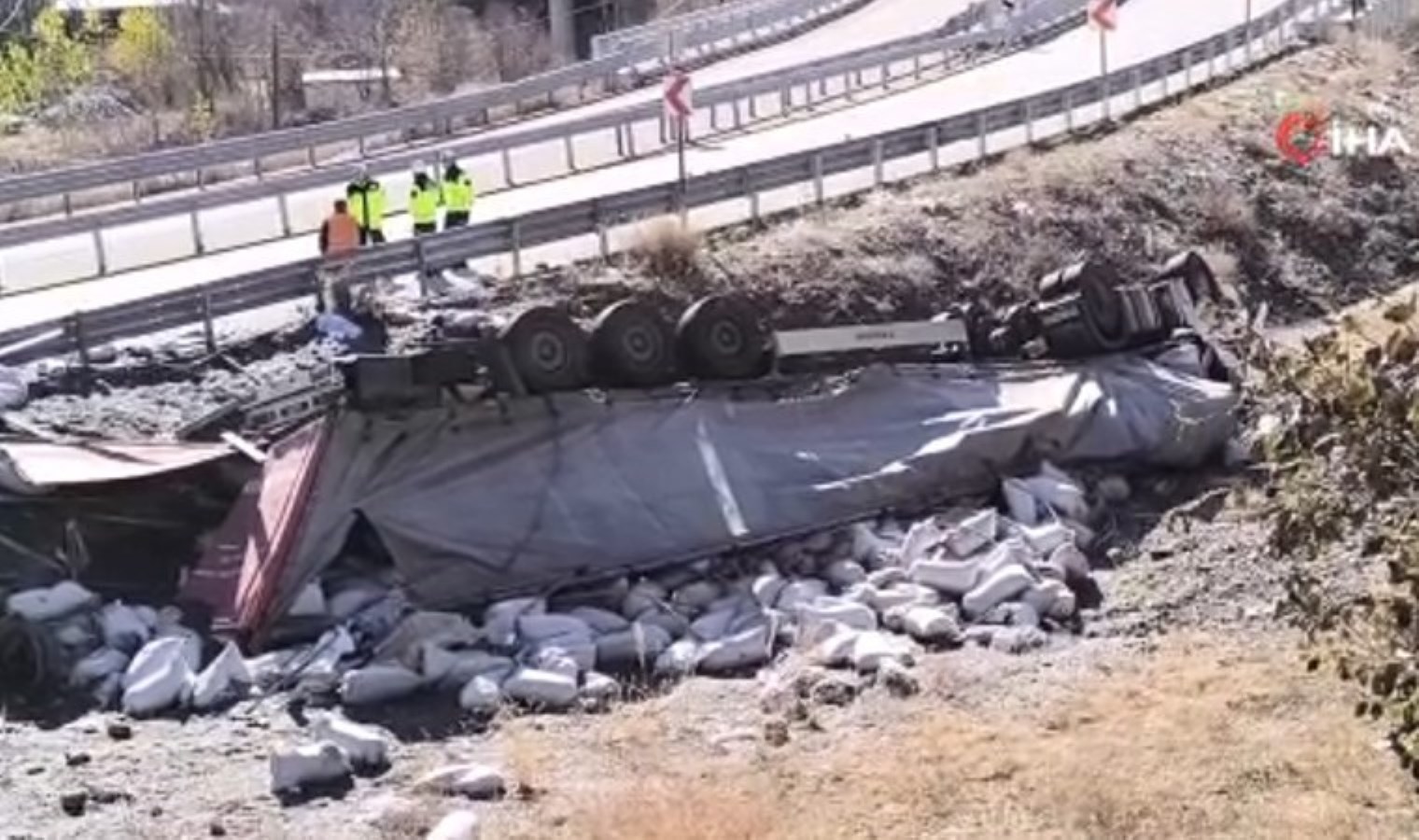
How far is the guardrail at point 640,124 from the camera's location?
2484 centimetres

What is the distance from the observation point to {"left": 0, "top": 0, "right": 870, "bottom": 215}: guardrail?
98.3 feet

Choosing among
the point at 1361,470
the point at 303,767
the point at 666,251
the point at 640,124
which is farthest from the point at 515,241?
the point at 1361,470

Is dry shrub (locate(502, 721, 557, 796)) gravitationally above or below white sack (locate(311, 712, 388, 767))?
below

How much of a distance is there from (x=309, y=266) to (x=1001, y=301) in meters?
7.63

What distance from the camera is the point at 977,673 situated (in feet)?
46.1

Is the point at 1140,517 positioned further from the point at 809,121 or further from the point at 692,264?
the point at 809,121

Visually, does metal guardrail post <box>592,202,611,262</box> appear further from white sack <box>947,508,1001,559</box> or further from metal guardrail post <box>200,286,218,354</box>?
white sack <box>947,508,1001,559</box>

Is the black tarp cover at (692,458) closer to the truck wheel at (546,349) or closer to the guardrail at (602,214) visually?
the truck wheel at (546,349)

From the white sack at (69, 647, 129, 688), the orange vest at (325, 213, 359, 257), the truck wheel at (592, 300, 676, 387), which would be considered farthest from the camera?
the orange vest at (325, 213, 359, 257)

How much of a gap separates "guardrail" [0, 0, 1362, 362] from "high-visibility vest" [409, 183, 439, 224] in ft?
7.35

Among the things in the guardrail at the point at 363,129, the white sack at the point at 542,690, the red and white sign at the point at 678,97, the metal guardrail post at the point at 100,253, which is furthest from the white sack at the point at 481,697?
the guardrail at the point at 363,129

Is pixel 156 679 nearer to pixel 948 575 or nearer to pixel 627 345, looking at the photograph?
pixel 627 345

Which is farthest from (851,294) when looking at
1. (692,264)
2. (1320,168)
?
(1320,168)

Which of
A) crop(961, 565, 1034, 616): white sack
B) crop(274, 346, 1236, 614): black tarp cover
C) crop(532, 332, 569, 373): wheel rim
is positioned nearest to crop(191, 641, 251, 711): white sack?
crop(274, 346, 1236, 614): black tarp cover
